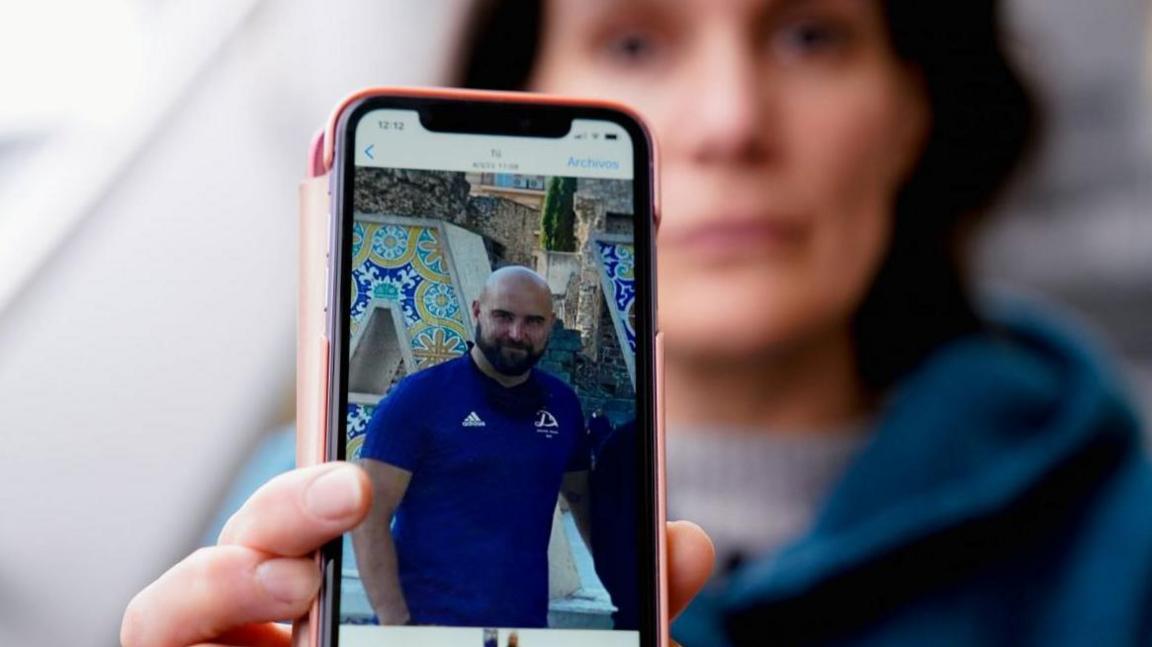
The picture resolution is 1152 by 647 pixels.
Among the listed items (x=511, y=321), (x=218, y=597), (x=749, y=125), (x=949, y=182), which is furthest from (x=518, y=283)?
(x=949, y=182)

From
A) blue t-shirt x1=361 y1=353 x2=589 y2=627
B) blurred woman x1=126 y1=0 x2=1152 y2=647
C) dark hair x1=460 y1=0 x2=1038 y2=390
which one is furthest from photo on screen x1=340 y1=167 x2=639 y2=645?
dark hair x1=460 y1=0 x2=1038 y2=390

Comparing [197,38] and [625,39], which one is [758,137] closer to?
[625,39]

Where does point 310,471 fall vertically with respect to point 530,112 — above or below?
below

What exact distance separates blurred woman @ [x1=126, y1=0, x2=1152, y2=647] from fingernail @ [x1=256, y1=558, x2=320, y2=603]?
34 cm

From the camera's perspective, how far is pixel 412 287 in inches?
12.5

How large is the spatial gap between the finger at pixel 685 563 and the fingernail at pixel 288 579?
10cm

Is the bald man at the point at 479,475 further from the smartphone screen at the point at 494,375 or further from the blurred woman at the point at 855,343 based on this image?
the blurred woman at the point at 855,343

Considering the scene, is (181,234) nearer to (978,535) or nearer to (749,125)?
(749,125)

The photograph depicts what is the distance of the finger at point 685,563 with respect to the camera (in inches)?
12.8

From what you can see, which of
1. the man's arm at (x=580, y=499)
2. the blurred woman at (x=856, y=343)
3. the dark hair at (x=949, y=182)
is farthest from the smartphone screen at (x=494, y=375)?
the dark hair at (x=949, y=182)

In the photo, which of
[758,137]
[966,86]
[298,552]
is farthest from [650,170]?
[966,86]

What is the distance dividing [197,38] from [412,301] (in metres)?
0.41

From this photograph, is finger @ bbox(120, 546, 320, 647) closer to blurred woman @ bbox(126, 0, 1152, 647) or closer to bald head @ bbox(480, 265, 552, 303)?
bald head @ bbox(480, 265, 552, 303)

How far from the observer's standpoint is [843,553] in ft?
2.04
